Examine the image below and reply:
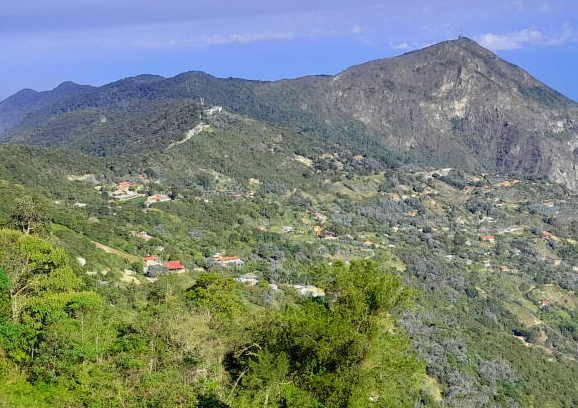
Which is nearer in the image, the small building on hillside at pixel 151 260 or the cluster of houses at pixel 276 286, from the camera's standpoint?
the cluster of houses at pixel 276 286

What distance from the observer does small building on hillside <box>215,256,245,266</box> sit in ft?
295

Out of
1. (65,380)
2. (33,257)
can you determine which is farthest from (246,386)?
(33,257)

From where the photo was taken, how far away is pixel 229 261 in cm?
9106

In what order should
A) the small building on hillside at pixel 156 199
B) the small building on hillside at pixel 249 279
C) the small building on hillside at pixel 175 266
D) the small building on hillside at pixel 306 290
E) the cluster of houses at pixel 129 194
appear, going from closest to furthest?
the small building on hillside at pixel 306 290 → the small building on hillside at pixel 175 266 → the small building on hillside at pixel 249 279 → the small building on hillside at pixel 156 199 → the cluster of houses at pixel 129 194

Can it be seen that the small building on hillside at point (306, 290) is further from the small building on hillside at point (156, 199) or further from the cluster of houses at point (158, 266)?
the small building on hillside at point (156, 199)

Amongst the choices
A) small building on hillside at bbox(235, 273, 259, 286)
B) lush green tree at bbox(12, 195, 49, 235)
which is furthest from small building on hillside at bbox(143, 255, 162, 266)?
lush green tree at bbox(12, 195, 49, 235)

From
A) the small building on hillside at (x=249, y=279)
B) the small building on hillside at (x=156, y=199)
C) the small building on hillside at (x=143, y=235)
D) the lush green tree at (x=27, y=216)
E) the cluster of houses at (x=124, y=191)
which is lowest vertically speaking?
the small building on hillside at (x=249, y=279)

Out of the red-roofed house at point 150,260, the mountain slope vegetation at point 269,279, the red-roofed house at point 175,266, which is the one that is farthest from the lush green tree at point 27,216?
the red-roofed house at point 175,266

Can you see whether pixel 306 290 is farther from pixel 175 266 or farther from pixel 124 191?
pixel 124 191

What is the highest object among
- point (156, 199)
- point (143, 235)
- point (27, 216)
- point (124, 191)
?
point (27, 216)

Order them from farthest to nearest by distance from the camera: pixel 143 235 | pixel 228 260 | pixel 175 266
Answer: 1. pixel 143 235
2. pixel 228 260
3. pixel 175 266

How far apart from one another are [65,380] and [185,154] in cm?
14230

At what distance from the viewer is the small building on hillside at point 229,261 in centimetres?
8996

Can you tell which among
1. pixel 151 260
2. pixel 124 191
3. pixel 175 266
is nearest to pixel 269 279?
pixel 175 266
